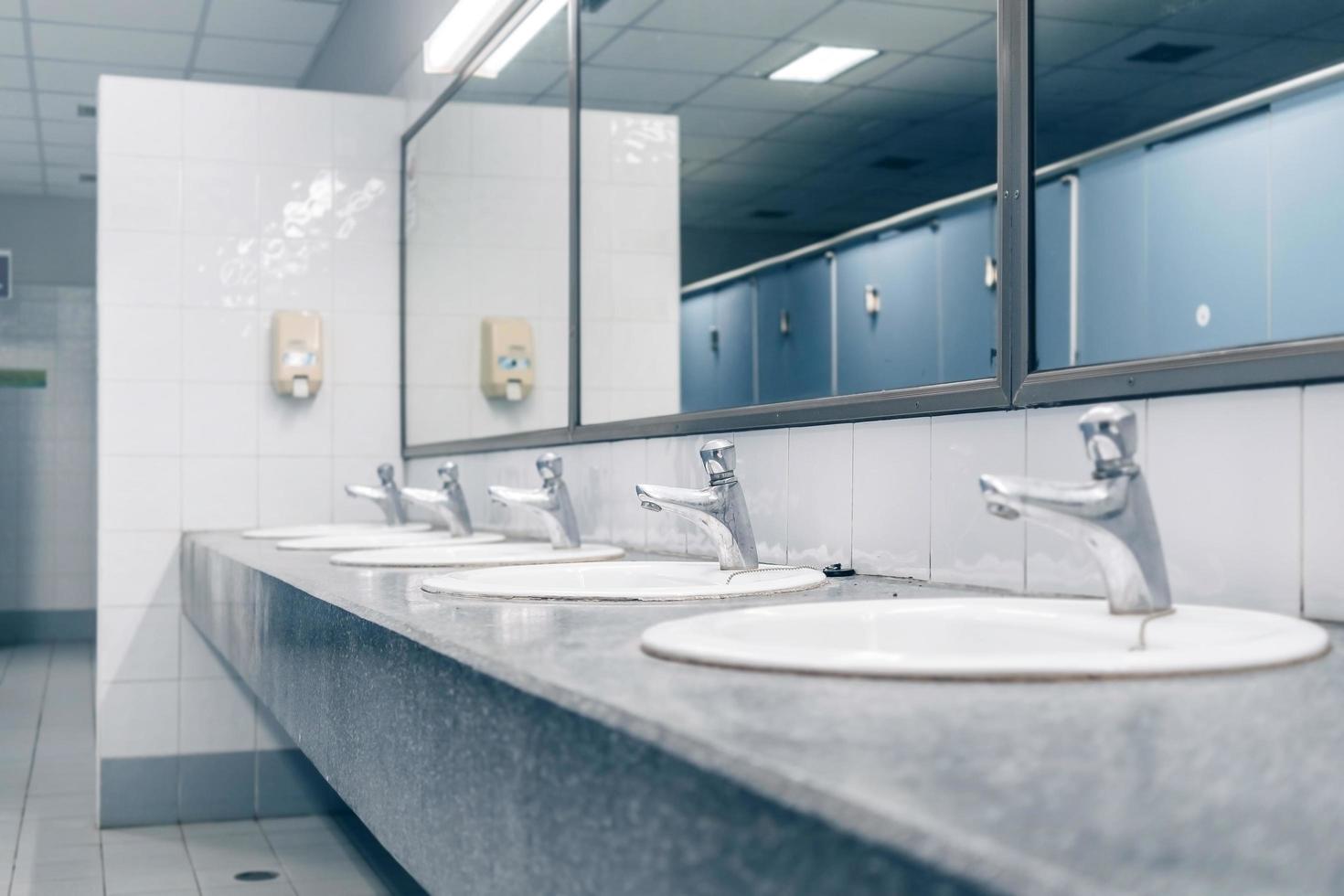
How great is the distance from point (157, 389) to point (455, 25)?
53.1 inches

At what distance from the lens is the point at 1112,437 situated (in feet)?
3.34

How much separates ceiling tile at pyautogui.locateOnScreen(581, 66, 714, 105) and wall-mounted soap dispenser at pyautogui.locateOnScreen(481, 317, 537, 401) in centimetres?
80

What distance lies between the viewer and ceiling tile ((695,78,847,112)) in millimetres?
2074

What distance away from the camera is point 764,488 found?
79.4 inches

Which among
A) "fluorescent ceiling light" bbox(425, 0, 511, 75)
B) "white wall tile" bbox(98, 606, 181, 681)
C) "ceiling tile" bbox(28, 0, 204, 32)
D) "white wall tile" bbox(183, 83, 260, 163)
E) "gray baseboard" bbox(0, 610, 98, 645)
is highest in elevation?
"ceiling tile" bbox(28, 0, 204, 32)

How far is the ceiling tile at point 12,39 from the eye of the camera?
5.16m

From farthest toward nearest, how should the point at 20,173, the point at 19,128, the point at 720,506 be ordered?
the point at 20,173
the point at 19,128
the point at 720,506

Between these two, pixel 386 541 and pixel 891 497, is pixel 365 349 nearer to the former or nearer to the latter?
pixel 386 541

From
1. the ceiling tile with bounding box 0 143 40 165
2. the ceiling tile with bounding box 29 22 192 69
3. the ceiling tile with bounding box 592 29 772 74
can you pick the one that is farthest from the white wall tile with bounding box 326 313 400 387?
the ceiling tile with bounding box 0 143 40 165

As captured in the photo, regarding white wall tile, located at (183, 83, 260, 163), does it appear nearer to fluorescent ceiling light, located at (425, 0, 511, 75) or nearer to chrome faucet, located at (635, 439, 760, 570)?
fluorescent ceiling light, located at (425, 0, 511, 75)

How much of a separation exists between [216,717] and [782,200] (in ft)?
8.17

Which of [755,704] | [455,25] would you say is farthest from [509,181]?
[755,704]

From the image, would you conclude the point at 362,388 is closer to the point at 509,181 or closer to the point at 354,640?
the point at 509,181

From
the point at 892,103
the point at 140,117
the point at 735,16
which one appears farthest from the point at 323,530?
the point at 892,103
